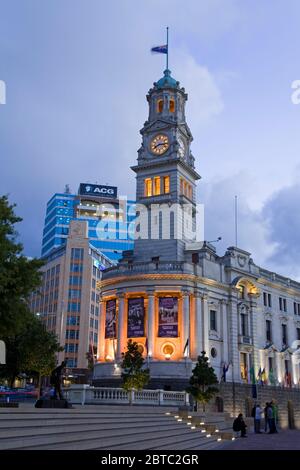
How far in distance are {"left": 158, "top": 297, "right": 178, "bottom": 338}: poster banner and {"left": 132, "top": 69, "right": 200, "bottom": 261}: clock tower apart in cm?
682

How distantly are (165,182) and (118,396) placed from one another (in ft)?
110

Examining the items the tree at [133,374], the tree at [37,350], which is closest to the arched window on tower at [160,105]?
the tree at [37,350]

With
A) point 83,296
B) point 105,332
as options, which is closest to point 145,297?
point 105,332

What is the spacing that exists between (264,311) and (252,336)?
16.4ft

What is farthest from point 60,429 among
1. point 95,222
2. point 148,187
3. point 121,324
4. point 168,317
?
point 95,222

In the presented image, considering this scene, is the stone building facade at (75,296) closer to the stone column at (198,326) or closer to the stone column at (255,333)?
the stone column at (255,333)

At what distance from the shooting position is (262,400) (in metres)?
61.3

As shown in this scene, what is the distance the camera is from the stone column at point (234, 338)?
61.0 m

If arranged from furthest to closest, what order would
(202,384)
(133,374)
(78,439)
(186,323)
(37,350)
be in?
1. (186,323)
2. (202,384)
3. (37,350)
4. (133,374)
5. (78,439)

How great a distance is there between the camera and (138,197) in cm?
6688

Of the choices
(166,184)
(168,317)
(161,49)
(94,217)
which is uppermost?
(94,217)

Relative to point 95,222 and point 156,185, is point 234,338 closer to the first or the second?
point 156,185

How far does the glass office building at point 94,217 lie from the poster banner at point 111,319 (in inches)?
3123
